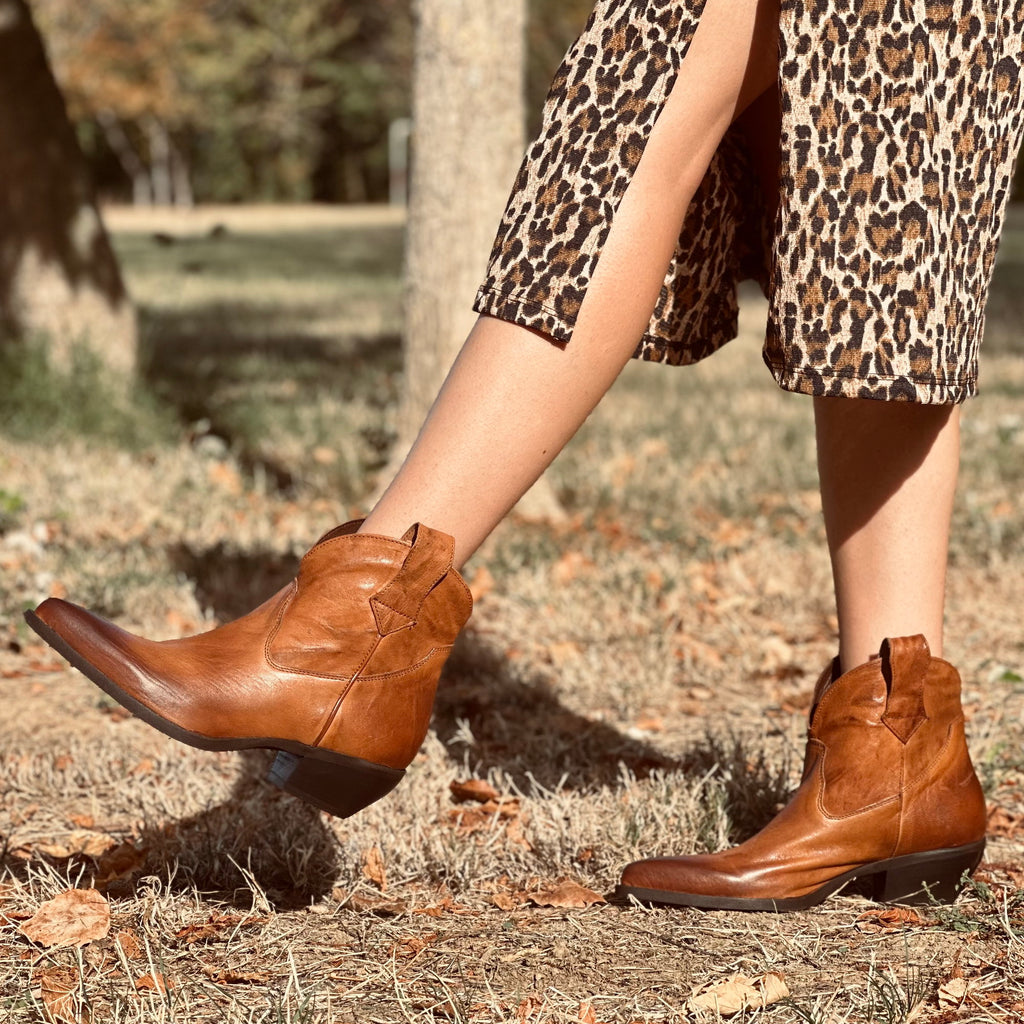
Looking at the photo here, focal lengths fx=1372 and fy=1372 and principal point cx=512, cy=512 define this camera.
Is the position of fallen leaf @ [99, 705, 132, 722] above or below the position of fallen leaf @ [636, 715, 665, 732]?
above

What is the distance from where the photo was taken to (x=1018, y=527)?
3.95m

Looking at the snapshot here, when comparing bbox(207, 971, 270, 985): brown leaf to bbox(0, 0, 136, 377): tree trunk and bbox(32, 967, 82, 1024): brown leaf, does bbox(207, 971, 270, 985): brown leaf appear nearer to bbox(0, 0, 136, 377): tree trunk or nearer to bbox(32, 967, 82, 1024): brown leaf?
bbox(32, 967, 82, 1024): brown leaf

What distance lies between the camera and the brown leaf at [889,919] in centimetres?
173

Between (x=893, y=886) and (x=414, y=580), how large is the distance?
79 centimetres

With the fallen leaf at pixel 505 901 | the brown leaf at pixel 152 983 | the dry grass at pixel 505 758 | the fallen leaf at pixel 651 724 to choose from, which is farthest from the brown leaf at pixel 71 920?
the fallen leaf at pixel 651 724

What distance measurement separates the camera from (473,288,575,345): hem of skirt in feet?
4.92

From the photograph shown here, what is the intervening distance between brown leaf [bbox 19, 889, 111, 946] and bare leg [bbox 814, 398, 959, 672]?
1.01m

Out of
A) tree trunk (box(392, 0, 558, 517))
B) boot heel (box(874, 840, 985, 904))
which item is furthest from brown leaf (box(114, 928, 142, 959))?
tree trunk (box(392, 0, 558, 517))

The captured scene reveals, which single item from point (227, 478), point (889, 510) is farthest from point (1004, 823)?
point (227, 478)

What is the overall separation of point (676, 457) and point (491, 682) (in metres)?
2.40

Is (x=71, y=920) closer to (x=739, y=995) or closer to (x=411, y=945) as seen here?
(x=411, y=945)

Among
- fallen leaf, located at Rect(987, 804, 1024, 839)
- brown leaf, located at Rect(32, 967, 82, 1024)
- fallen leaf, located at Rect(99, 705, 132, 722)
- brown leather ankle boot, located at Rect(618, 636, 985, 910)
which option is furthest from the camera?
fallen leaf, located at Rect(99, 705, 132, 722)

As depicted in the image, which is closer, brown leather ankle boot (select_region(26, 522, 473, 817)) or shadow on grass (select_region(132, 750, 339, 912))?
brown leather ankle boot (select_region(26, 522, 473, 817))

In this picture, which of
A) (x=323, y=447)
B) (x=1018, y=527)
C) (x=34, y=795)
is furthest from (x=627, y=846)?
(x=323, y=447)
